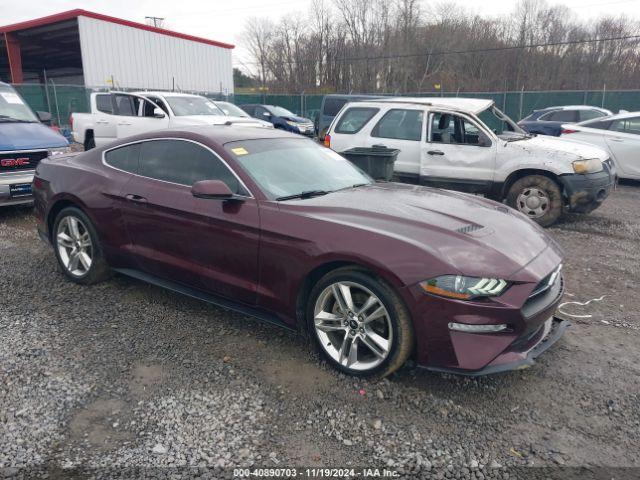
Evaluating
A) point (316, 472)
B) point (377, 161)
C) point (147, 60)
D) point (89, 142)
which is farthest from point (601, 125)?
point (147, 60)

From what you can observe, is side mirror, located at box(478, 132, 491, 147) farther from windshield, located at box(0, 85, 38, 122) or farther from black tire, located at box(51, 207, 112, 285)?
windshield, located at box(0, 85, 38, 122)

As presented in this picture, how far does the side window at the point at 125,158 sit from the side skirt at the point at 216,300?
0.90m

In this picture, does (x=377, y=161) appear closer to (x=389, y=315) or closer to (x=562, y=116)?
(x=389, y=315)

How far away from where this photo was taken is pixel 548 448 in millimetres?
2629

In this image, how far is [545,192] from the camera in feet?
23.6

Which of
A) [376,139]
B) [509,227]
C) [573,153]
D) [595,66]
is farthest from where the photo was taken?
[595,66]

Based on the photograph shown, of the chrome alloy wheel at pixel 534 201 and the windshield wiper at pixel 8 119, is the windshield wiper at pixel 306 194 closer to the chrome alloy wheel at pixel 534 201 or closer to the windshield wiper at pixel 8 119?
the chrome alloy wheel at pixel 534 201

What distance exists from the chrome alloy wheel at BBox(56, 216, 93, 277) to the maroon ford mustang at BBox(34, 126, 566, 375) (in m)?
0.02

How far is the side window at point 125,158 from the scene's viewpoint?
434 cm

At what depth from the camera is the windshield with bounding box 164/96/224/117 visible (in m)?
11.8

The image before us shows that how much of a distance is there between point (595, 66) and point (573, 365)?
40.2 m

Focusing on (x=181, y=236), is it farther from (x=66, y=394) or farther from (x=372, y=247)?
(x=372, y=247)

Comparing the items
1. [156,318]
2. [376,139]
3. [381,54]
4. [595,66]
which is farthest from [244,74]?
[156,318]

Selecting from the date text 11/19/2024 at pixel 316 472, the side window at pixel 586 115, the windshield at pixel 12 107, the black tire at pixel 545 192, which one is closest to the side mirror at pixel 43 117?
the windshield at pixel 12 107
